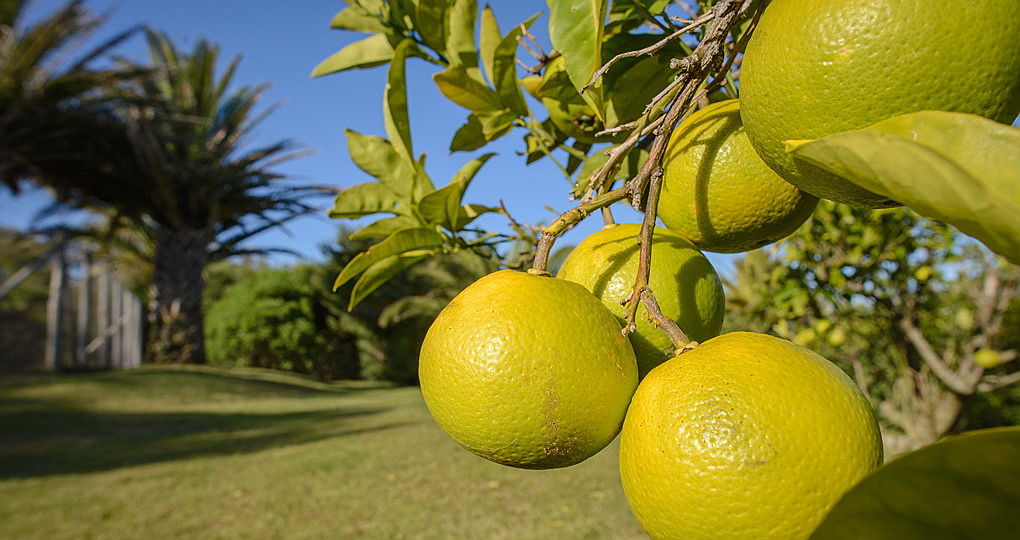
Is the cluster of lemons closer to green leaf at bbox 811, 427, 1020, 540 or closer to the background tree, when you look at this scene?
green leaf at bbox 811, 427, 1020, 540

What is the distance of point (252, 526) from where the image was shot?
18.2ft

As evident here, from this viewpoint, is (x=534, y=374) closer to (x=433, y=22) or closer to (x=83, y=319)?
(x=433, y=22)

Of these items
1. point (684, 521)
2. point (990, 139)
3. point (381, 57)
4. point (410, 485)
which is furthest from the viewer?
point (410, 485)

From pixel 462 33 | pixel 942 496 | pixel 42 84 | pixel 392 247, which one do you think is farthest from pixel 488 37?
pixel 42 84

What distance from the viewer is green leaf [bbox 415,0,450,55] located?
1048 millimetres

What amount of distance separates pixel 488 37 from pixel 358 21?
0.90ft

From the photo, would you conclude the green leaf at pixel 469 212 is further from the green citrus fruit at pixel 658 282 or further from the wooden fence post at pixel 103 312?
the wooden fence post at pixel 103 312

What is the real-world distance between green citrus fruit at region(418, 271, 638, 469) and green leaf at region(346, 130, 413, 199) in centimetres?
44

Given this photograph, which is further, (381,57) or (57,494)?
(57,494)

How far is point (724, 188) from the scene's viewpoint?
81cm

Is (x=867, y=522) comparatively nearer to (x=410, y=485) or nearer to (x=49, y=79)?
(x=410, y=485)

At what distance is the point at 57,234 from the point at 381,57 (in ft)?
51.4

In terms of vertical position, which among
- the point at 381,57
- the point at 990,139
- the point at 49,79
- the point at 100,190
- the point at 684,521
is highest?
the point at 49,79

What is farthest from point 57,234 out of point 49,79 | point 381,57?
point 381,57
